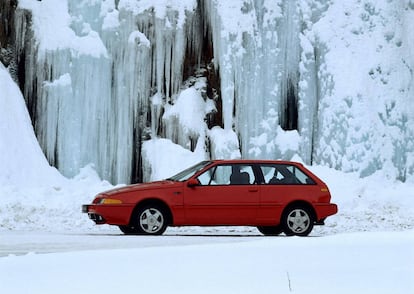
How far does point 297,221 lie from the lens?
14922 mm

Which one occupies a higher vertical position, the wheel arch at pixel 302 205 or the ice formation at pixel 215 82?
the ice formation at pixel 215 82

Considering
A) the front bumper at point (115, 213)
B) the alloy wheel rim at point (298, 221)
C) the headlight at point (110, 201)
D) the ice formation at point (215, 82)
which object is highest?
the ice formation at point (215, 82)

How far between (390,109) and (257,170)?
278 inches

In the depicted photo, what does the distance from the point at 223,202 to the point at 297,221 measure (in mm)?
1364

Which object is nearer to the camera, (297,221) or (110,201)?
(110,201)

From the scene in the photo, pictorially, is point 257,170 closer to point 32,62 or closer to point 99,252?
point 99,252

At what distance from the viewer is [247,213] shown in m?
14.7

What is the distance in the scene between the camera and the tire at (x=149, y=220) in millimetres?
14227

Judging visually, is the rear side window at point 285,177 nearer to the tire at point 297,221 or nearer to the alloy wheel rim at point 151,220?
the tire at point 297,221

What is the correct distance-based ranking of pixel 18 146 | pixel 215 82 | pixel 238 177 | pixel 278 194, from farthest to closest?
1. pixel 215 82
2. pixel 18 146
3. pixel 238 177
4. pixel 278 194

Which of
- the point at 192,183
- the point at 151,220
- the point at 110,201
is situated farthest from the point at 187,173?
the point at 110,201

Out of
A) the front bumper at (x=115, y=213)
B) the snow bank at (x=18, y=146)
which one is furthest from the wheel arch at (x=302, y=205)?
the snow bank at (x=18, y=146)

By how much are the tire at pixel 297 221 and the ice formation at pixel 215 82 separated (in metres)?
5.75

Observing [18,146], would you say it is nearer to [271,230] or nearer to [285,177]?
[271,230]
